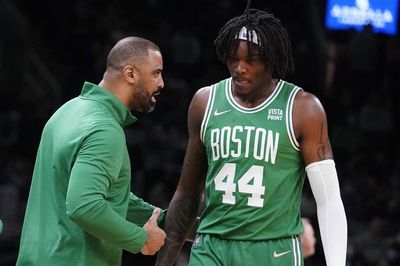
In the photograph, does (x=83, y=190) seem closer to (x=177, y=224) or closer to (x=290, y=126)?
(x=177, y=224)

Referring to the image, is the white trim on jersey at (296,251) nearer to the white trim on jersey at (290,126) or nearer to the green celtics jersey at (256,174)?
the green celtics jersey at (256,174)

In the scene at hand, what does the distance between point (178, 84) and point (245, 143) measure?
925 centimetres

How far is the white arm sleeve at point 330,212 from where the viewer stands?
430 cm

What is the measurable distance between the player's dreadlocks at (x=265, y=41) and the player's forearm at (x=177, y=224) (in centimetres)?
74

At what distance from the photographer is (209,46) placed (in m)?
14.8

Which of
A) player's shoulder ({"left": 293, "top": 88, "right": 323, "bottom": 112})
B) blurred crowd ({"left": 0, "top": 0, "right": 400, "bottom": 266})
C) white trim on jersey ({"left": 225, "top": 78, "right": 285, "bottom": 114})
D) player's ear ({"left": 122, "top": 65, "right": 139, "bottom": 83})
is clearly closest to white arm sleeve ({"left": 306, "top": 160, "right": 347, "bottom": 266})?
player's shoulder ({"left": 293, "top": 88, "right": 323, "bottom": 112})

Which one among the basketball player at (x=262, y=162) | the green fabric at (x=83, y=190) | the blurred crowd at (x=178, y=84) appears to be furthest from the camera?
the blurred crowd at (x=178, y=84)

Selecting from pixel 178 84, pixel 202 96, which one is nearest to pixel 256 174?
pixel 202 96

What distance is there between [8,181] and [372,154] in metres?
4.82

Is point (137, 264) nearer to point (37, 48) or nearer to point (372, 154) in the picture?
point (372, 154)

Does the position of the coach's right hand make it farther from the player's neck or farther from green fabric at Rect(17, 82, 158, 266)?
the player's neck

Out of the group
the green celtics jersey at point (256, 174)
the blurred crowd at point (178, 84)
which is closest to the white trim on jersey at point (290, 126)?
the green celtics jersey at point (256, 174)

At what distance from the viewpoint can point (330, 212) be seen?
4.33m

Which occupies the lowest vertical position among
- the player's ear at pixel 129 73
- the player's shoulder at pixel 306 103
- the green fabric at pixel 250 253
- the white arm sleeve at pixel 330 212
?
the green fabric at pixel 250 253
